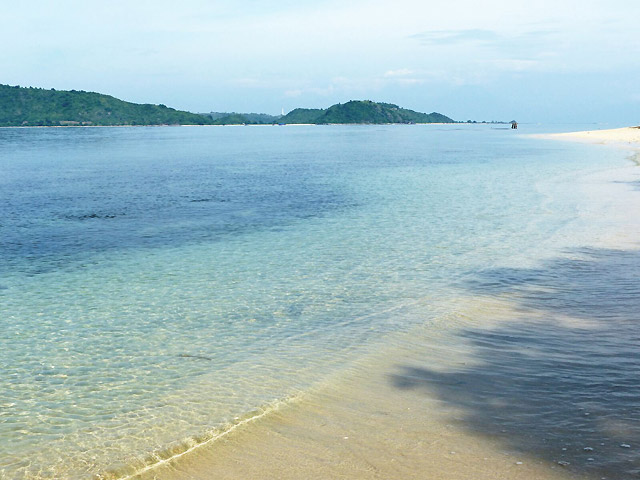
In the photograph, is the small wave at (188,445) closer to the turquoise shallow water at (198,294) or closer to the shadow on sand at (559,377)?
the turquoise shallow water at (198,294)

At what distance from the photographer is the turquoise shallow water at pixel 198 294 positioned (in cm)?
912

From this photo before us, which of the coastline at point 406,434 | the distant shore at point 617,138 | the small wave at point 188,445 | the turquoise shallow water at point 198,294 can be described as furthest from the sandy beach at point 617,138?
the small wave at point 188,445

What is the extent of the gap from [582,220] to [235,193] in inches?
889

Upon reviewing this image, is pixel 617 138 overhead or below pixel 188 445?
overhead

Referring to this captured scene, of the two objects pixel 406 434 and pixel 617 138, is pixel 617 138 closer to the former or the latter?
pixel 617 138

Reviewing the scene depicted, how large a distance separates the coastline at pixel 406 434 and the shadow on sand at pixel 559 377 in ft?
0.12

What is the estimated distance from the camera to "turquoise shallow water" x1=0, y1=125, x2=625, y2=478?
912 cm

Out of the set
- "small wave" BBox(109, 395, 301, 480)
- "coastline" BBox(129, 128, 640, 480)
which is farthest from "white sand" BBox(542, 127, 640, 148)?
"small wave" BBox(109, 395, 301, 480)

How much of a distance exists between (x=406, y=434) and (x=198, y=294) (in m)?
8.88

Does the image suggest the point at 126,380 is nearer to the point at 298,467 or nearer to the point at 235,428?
the point at 235,428

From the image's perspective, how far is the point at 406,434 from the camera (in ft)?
27.3

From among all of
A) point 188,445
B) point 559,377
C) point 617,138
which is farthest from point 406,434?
point 617,138

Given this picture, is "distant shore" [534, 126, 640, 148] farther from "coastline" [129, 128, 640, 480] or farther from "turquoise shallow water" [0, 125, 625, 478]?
"coastline" [129, 128, 640, 480]

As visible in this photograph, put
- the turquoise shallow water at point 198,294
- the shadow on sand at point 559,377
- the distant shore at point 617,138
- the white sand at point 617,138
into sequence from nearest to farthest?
1. the shadow on sand at point 559,377
2. the turquoise shallow water at point 198,294
3. the white sand at point 617,138
4. the distant shore at point 617,138
